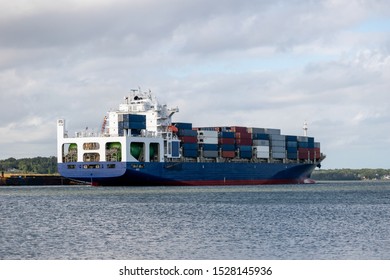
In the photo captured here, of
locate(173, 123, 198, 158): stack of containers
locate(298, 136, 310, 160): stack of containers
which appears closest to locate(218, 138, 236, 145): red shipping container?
locate(173, 123, 198, 158): stack of containers

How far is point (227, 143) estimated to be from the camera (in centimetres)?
10550

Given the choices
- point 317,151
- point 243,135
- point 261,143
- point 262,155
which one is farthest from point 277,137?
point 317,151

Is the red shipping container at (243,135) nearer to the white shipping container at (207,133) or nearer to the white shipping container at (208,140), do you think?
the white shipping container at (207,133)

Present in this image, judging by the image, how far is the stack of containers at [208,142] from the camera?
335 feet

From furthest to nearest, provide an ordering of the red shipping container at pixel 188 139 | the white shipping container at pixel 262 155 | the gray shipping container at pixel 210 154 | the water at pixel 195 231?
1. the white shipping container at pixel 262 155
2. the gray shipping container at pixel 210 154
3. the red shipping container at pixel 188 139
4. the water at pixel 195 231

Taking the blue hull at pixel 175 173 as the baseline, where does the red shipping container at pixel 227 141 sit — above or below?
above

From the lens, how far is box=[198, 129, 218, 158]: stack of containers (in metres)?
102

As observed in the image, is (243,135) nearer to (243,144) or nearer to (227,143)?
(243,144)

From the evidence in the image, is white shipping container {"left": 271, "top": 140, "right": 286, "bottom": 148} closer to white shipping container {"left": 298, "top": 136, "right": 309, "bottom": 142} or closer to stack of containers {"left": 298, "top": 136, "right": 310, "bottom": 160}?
stack of containers {"left": 298, "top": 136, "right": 310, "bottom": 160}

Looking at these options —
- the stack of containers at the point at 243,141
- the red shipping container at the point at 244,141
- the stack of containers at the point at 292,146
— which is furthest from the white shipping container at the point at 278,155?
Answer: the red shipping container at the point at 244,141

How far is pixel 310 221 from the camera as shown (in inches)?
1718

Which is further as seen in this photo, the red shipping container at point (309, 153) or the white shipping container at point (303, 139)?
the white shipping container at point (303, 139)
